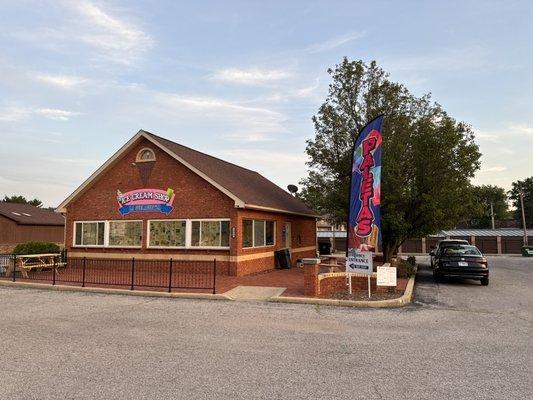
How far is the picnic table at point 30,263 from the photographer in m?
17.7

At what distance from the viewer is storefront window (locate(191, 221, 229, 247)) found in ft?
62.8

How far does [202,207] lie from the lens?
19.7m

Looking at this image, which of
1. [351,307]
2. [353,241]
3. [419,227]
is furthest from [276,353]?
[419,227]

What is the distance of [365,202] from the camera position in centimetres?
1336

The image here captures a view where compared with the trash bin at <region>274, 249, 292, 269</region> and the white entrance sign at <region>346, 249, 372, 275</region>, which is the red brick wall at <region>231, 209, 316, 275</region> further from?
the white entrance sign at <region>346, 249, 372, 275</region>

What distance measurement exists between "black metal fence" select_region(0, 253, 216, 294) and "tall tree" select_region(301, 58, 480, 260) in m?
8.84

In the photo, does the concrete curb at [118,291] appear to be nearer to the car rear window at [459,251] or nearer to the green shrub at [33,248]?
the green shrub at [33,248]

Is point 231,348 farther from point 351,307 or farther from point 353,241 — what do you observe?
point 353,241

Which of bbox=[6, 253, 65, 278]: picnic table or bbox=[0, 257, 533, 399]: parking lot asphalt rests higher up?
bbox=[6, 253, 65, 278]: picnic table

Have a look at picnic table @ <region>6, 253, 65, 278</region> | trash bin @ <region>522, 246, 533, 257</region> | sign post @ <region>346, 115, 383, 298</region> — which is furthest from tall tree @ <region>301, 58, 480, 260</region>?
trash bin @ <region>522, 246, 533, 257</region>

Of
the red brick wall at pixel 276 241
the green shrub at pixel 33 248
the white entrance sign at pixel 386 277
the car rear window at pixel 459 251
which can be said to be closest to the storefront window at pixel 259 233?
the red brick wall at pixel 276 241

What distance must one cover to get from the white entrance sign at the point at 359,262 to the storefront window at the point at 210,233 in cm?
695

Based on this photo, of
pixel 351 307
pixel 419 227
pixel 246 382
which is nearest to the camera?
pixel 246 382

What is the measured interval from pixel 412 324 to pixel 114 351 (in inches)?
251
